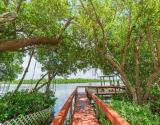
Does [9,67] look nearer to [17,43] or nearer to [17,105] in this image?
[17,105]

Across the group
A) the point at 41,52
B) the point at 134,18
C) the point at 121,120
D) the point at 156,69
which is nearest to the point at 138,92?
the point at 156,69

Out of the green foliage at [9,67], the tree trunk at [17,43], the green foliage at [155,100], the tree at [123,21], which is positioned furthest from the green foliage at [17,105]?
the green foliage at [155,100]

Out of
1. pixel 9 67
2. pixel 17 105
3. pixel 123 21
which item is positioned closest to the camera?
pixel 17 105

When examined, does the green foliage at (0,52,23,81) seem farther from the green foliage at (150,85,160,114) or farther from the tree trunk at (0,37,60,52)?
the green foliage at (150,85,160,114)

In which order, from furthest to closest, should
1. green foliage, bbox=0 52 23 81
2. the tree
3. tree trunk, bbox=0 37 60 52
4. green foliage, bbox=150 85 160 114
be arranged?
green foliage, bbox=0 52 23 81 < green foliage, bbox=150 85 160 114 < the tree < tree trunk, bbox=0 37 60 52

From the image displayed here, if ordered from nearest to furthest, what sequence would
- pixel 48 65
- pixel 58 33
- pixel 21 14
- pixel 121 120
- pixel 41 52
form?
1. pixel 121 120
2. pixel 21 14
3. pixel 58 33
4. pixel 41 52
5. pixel 48 65

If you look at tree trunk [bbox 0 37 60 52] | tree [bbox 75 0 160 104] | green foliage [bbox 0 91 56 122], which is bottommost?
green foliage [bbox 0 91 56 122]

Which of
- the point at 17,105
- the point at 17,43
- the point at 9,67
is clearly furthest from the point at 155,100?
the point at 17,43

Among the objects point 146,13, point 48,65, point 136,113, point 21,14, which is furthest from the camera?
point 48,65

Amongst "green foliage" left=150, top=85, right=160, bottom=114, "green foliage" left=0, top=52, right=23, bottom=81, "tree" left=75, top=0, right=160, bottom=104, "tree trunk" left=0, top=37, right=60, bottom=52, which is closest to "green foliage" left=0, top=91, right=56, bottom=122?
"tree trunk" left=0, top=37, right=60, bottom=52

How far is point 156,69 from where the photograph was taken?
19000mm

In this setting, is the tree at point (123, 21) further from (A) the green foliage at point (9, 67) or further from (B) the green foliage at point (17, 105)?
(A) the green foliage at point (9, 67)

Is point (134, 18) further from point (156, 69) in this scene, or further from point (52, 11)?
point (52, 11)

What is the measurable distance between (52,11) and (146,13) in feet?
17.4
